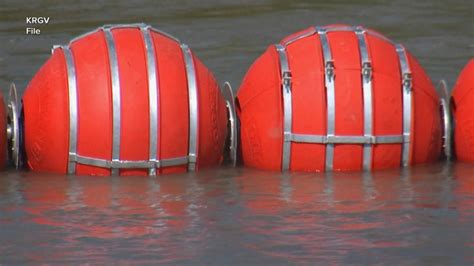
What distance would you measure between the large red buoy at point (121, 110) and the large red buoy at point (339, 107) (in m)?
0.37

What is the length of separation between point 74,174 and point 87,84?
2.21ft

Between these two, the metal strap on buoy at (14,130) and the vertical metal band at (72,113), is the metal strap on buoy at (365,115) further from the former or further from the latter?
the metal strap on buoy at (14,130)

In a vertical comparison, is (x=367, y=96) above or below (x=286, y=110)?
above

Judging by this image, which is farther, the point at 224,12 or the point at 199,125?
the point at 224,12

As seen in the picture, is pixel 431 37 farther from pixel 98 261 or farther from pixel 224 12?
pixel 98 261

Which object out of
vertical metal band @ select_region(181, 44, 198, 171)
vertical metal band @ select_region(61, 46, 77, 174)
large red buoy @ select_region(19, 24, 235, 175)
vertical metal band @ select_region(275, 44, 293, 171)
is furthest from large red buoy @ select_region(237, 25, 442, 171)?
vertical metal band @ select_region(61, 46, 77, 174)

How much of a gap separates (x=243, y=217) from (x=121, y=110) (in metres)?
1.22

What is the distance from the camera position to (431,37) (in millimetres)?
14062

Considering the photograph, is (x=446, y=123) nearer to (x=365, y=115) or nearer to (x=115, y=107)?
(x=365, y=115)

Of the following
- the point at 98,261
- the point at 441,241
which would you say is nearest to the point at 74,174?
the point at 98,261

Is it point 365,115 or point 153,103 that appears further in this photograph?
point 365,115

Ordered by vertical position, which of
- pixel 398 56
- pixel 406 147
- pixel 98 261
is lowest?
pixel 98 261

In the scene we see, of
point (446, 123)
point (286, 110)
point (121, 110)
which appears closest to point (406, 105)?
point (446, 123)

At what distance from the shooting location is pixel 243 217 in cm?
845
